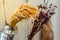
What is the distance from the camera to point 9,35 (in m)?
1.05

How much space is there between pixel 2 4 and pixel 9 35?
0.97ft

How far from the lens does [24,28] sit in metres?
1.23

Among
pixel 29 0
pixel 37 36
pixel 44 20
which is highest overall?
pixel 29 0

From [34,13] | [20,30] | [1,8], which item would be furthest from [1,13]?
[34,13]

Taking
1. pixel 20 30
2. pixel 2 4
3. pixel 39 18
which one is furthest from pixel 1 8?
pixel 39 18

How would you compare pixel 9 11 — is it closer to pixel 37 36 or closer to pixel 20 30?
pixel 20 30

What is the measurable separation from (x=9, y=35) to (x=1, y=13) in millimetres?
237

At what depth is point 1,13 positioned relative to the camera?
120 cm

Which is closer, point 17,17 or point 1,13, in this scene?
point 17,17

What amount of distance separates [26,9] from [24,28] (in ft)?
0.83

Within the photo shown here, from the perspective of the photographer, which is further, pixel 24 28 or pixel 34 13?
pixel 24 28

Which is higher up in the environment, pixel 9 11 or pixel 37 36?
pixel 9 11

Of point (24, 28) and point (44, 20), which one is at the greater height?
point (44, 20)

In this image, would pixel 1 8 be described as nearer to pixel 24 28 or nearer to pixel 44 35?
pixel 24 28
